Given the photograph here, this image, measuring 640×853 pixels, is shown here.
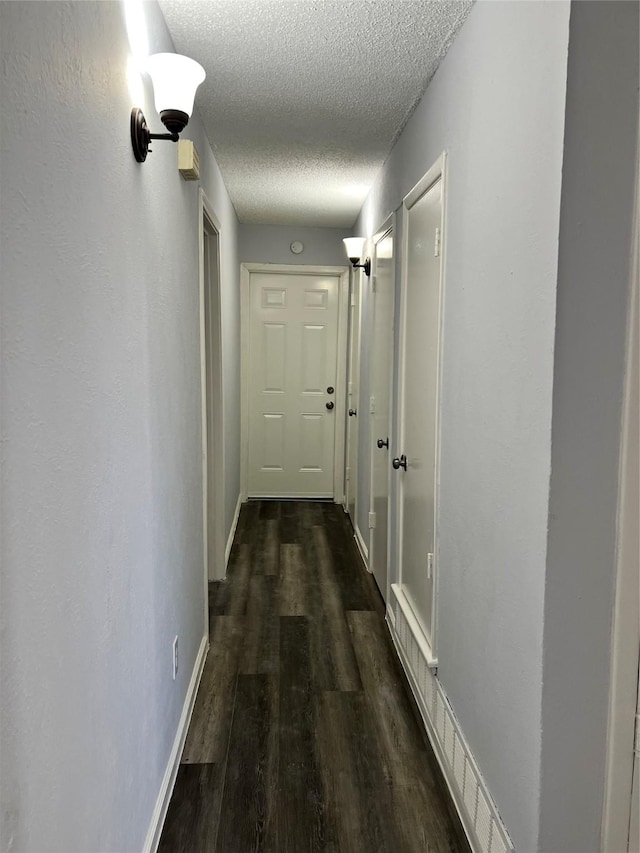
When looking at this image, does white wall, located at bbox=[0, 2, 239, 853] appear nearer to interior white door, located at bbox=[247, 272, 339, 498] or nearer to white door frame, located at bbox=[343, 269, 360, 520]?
white door frame, located at bbox=[343, 269, 360, 520]

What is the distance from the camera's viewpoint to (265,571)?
380cm

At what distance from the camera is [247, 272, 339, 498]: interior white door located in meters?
5.36

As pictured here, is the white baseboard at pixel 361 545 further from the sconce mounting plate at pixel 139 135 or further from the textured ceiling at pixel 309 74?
the sconce mounting plate at pixel 139 135

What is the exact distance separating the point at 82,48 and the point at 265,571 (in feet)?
10.4

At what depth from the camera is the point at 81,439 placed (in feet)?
3.49

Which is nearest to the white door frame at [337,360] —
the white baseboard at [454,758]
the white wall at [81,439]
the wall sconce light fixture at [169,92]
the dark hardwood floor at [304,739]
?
the dark hardwood floor at [304,739]

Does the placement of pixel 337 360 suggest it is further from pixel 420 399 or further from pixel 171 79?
pixel 171 79

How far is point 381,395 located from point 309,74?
1.68 metres

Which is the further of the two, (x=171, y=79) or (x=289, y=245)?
(x=289, y=245)

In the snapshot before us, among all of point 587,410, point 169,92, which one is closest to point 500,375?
point 587,410

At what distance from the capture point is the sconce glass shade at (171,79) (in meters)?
1.44

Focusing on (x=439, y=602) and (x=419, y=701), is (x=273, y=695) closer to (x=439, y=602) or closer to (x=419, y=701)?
(x=419, y=701)

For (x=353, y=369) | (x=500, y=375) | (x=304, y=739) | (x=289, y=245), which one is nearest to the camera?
(x=500, y=375)

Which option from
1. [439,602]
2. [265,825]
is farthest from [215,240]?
[265,825]
